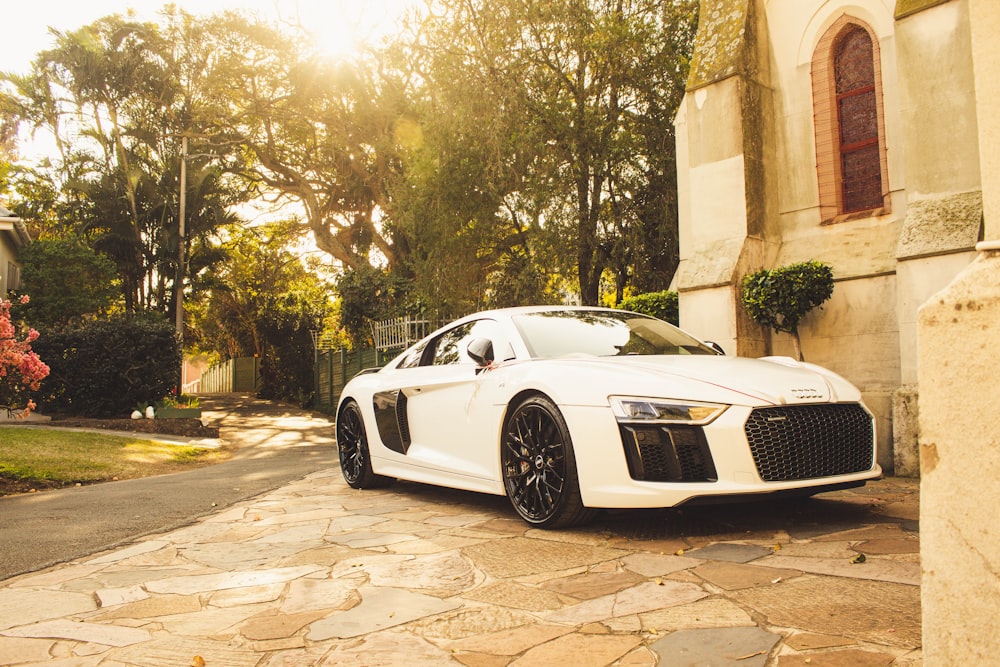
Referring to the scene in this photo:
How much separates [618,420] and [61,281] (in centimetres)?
2248

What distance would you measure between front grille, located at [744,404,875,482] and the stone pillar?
2.37 meters

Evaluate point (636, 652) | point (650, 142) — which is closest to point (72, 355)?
point (650, 142)

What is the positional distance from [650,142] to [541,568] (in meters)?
12.8

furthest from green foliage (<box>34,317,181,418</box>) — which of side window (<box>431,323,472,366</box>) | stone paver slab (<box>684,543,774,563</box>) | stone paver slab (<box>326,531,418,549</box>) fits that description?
stone paver slab (<box>684,543,774,563</box>)

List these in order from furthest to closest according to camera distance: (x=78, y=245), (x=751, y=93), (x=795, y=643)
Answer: (x=78, y=245), (x=751, y=93), (x=795, y=643)

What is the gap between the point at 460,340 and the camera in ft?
20.1

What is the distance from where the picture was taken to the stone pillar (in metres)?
1.67

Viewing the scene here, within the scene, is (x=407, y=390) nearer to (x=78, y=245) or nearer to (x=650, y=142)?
(x=650, y=142)

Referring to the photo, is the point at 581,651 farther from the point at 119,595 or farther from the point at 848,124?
the point at 848,124

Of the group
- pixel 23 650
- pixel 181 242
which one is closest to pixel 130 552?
pixel 23 650

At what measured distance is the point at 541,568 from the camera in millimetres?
3818

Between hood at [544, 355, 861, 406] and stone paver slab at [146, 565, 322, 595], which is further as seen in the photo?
hood at [544, 355, 861, 406]

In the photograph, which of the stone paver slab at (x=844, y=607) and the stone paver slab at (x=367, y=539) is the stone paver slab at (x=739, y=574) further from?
the stone paver slab at (x=367, y=539)

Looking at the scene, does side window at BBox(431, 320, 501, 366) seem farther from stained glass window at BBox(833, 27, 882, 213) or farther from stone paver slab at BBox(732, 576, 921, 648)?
stained glass window at BBox(833, 27, 882, 213)
